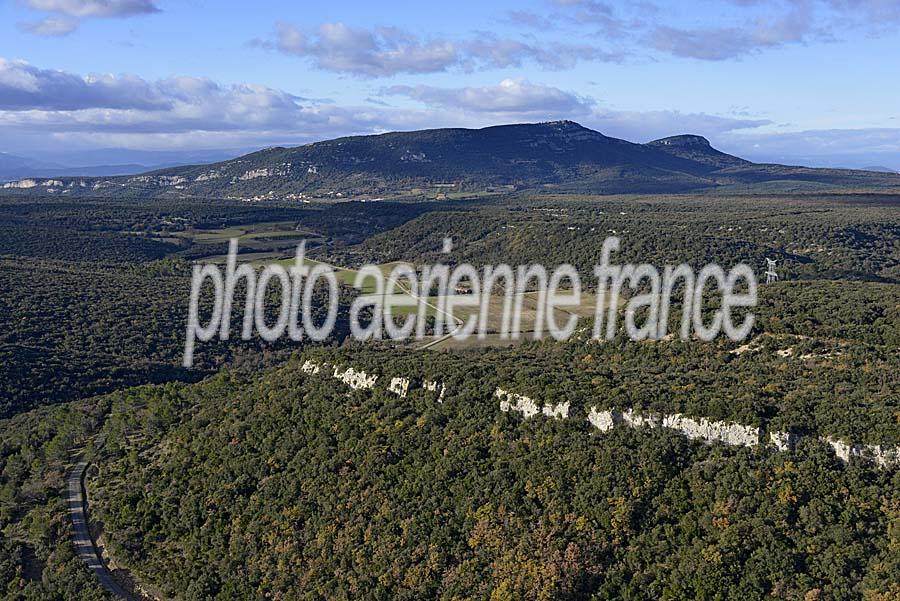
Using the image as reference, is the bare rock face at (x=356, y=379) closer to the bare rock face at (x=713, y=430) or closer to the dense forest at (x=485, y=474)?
the dense forest at (x=485, y=474)

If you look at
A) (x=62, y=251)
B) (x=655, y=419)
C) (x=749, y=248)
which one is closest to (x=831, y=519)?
(x=655, y=419)

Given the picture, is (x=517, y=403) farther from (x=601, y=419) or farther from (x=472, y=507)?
(x=472, y=507)

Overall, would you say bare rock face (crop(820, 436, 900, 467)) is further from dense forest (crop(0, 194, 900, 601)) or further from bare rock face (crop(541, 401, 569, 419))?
bare rock face (crop(541, 401, 569, 419))

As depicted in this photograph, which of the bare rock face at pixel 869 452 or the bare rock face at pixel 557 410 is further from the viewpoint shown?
the bare rock face at pixel 557 410

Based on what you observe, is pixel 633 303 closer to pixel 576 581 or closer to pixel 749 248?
pixel 576 581

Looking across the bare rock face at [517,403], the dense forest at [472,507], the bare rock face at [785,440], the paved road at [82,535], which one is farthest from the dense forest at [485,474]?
the paved road at [82,535]

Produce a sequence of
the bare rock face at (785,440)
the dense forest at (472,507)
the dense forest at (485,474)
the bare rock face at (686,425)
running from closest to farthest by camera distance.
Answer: the dense forest at (472,507), the dense forest at (485,474), the bare rock face at (785,440), the bare rock face at (686,425)

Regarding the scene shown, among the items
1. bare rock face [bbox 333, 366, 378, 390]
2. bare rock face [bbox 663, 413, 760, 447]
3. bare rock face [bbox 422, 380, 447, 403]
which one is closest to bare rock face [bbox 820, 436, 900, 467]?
bare rock face [bbox 663, 413, 760, 447]
